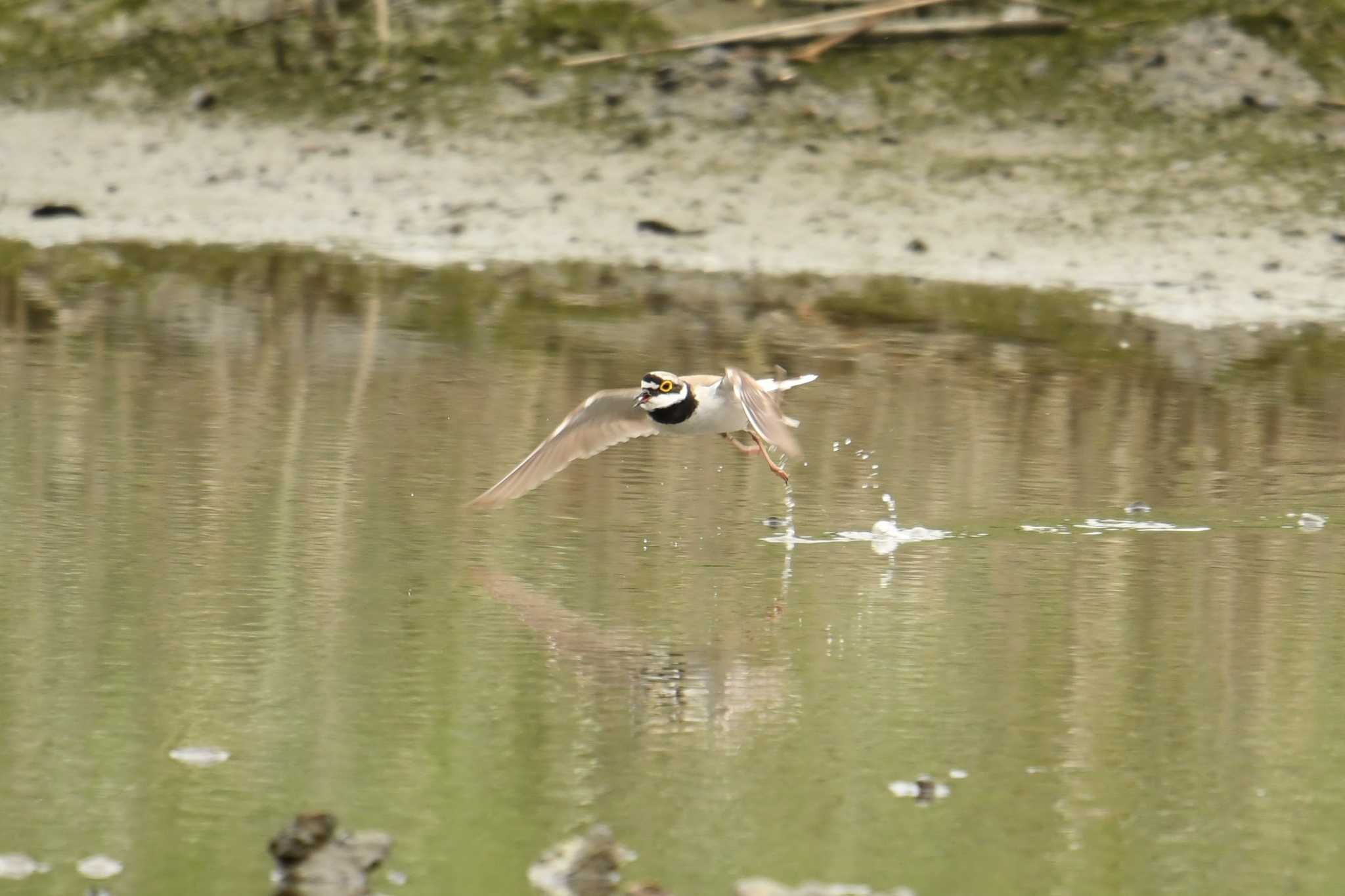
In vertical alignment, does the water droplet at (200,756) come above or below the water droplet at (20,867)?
above

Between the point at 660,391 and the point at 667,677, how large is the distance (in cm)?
197

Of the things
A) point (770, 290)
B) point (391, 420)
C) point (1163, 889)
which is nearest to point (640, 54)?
point (770, 290)

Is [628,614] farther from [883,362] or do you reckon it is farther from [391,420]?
[883,362]

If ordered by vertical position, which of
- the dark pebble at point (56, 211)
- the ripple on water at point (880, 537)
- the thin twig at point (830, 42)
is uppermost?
the thin twig at point (830, 42)

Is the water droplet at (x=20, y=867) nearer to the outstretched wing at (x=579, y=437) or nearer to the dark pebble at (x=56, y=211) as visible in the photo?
the outstretched wing at (x=579, y=437)

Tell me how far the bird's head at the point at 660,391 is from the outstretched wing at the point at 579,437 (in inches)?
3.8

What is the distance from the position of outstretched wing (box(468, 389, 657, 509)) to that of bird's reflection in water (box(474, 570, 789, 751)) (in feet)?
3.76

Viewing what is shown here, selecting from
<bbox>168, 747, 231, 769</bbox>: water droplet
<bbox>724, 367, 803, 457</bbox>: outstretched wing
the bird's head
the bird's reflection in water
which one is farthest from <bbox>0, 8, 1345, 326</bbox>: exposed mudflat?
<bbox>168, 747, 231, 769</bbox>: water droplet

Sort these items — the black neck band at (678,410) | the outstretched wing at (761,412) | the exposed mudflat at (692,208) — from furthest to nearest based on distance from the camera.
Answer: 1. the exposed mudflat at (692,208)
2. the black neck band at (678,410)
3. the outstretched wing at (761,412)

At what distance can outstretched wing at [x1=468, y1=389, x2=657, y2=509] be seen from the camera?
7.30 m

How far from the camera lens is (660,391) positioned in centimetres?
733

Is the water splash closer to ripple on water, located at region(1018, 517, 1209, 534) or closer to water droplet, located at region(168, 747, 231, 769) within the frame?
ripple on water, located at region(1018, 517, 1209, 534)

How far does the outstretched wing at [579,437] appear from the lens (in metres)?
7.30

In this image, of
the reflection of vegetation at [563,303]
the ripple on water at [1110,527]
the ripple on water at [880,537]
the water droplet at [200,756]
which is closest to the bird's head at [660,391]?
the ripple on water at [880,537]
